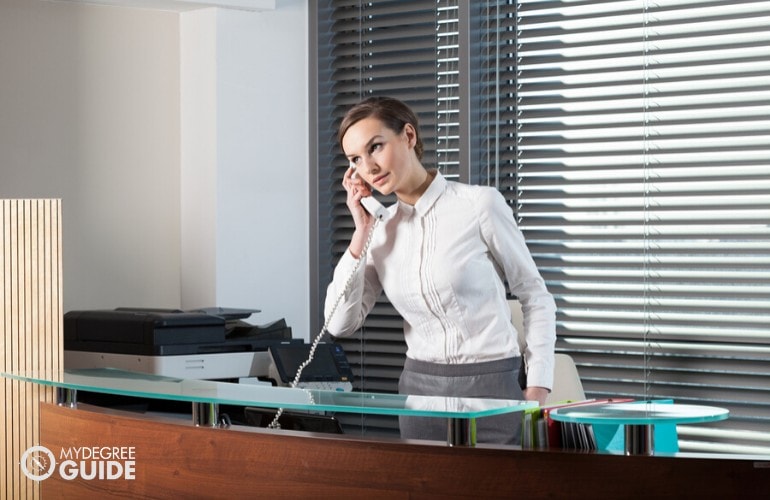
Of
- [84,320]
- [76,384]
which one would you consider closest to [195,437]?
[76,384]

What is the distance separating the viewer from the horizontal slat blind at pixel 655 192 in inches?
162

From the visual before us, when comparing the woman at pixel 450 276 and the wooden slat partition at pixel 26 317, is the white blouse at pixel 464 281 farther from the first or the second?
the wooden slat partition at pixel 26 317

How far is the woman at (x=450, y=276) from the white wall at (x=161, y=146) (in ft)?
7.49

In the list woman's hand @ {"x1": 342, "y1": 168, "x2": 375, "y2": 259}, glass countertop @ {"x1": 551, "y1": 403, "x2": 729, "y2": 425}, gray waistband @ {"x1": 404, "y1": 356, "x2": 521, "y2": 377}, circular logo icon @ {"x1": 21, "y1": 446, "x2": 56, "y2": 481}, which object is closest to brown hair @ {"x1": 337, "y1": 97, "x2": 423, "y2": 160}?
woman's hand @ {"x1": 342, "y1": 168, "x2": 375, "y2": 259}

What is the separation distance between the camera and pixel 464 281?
271 centimetres

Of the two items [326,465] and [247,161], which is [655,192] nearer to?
[247,161]

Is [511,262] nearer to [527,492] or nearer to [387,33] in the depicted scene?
[527,492]

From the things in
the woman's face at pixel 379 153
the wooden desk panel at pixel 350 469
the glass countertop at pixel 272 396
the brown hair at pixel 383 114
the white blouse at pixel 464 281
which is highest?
the brown hair at pixel 383 114

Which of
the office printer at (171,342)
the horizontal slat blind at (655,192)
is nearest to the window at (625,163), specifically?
the horizontal slat blind at (655,192)

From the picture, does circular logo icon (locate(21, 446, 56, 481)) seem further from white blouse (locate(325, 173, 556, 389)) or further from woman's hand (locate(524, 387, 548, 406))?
woman's hand (locate(524, 387, 548, 406))

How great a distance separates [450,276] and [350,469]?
0.71 meters

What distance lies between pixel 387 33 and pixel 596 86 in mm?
1063

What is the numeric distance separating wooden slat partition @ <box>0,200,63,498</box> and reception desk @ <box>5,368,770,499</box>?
0.09 m

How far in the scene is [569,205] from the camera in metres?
4.55
